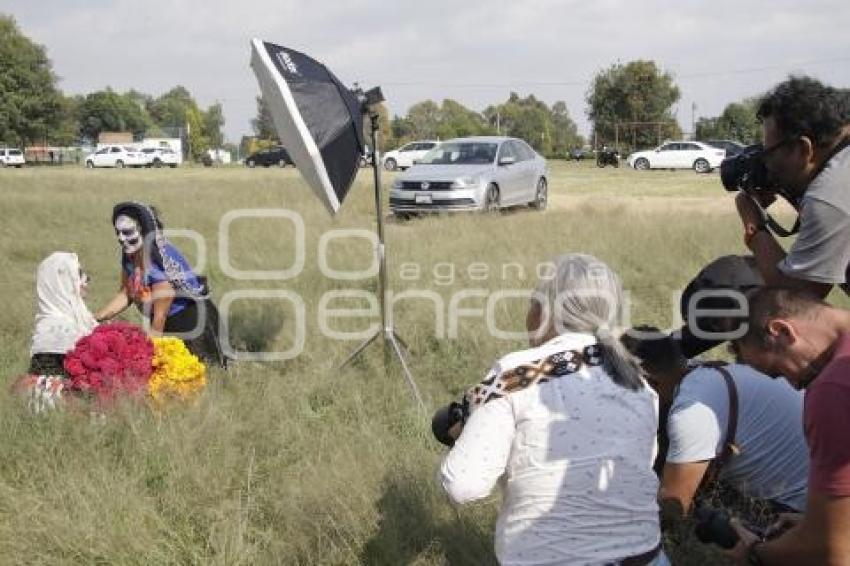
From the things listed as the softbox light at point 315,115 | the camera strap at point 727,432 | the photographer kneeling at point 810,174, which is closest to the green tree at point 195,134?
the softbox light at point 315,115

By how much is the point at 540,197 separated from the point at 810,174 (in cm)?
1289

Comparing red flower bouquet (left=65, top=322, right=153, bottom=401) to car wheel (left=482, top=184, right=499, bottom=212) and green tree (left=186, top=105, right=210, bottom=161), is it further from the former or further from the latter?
green tree (left=186, top=105, right=210, bottom=161)

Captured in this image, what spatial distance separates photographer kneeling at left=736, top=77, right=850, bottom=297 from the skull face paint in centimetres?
388

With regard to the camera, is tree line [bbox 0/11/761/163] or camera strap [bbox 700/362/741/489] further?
tree line [bbox 0/11/761/163]

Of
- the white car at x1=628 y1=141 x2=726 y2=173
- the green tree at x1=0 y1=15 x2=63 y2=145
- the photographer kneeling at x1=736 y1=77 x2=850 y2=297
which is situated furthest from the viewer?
the green tree at x1=0 y1=15 x2=63 y2=145

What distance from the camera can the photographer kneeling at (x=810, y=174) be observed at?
2.86 meters

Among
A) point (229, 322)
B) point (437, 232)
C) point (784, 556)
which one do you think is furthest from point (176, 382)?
point (437, 232)

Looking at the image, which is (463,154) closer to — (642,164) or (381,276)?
(381,276)

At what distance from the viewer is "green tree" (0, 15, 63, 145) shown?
182 ft

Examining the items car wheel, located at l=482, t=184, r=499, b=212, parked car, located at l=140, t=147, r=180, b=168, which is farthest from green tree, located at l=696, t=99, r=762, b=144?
car wheel, located at l=482, t=184, r=499, b=212

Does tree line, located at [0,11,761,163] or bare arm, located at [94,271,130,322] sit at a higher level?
tree line, located at [0,11,761,163]

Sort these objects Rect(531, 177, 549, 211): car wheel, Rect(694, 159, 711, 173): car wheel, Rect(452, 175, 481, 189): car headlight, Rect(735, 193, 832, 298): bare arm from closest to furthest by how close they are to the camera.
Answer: Rect(735, 193, 832, 298): bare arm → Rect(452, 175, 481, 189): car headlight → Rect(531, 177, 549, 211): car wheel → Rect(694, 159, 711, 173): car wheel

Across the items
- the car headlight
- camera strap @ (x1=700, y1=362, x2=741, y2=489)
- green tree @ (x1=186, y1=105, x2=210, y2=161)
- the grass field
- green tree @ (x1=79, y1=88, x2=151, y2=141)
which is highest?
green tree @ (x1=79, y1=88, x2=151, y2=141)

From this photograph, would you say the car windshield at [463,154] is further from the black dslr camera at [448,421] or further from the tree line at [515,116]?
the tree line at [515,116]
